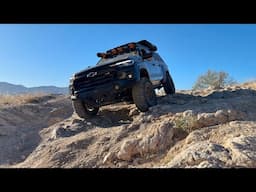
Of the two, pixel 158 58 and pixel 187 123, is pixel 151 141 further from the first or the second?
pixel 158 58

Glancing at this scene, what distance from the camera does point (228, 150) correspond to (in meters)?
3.98

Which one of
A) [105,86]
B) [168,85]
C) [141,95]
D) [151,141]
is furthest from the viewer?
[168,85]

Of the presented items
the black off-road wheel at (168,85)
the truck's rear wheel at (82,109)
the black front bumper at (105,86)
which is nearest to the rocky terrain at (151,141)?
the truck's rear wheel at (82,109)

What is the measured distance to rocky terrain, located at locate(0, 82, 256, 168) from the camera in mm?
3971

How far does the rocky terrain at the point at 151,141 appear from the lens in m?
3.97

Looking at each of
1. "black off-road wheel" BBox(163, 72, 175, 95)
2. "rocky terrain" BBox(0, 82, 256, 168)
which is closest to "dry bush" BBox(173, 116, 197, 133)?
"rocky terrain" BBox(0, 82, 256, 168)

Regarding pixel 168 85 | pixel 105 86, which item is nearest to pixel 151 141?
pixel 105 86

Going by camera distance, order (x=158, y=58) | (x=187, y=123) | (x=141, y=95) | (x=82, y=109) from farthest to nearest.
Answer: (x=158, y=58) → (x=82, y=109) → (x=141, y=95) → (x=187, y=123)

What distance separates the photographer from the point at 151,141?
4891mm

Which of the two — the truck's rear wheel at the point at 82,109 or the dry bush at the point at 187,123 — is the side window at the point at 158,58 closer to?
the truck's rear wheel at the point at 82,109

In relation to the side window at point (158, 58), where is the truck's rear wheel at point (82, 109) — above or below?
below
